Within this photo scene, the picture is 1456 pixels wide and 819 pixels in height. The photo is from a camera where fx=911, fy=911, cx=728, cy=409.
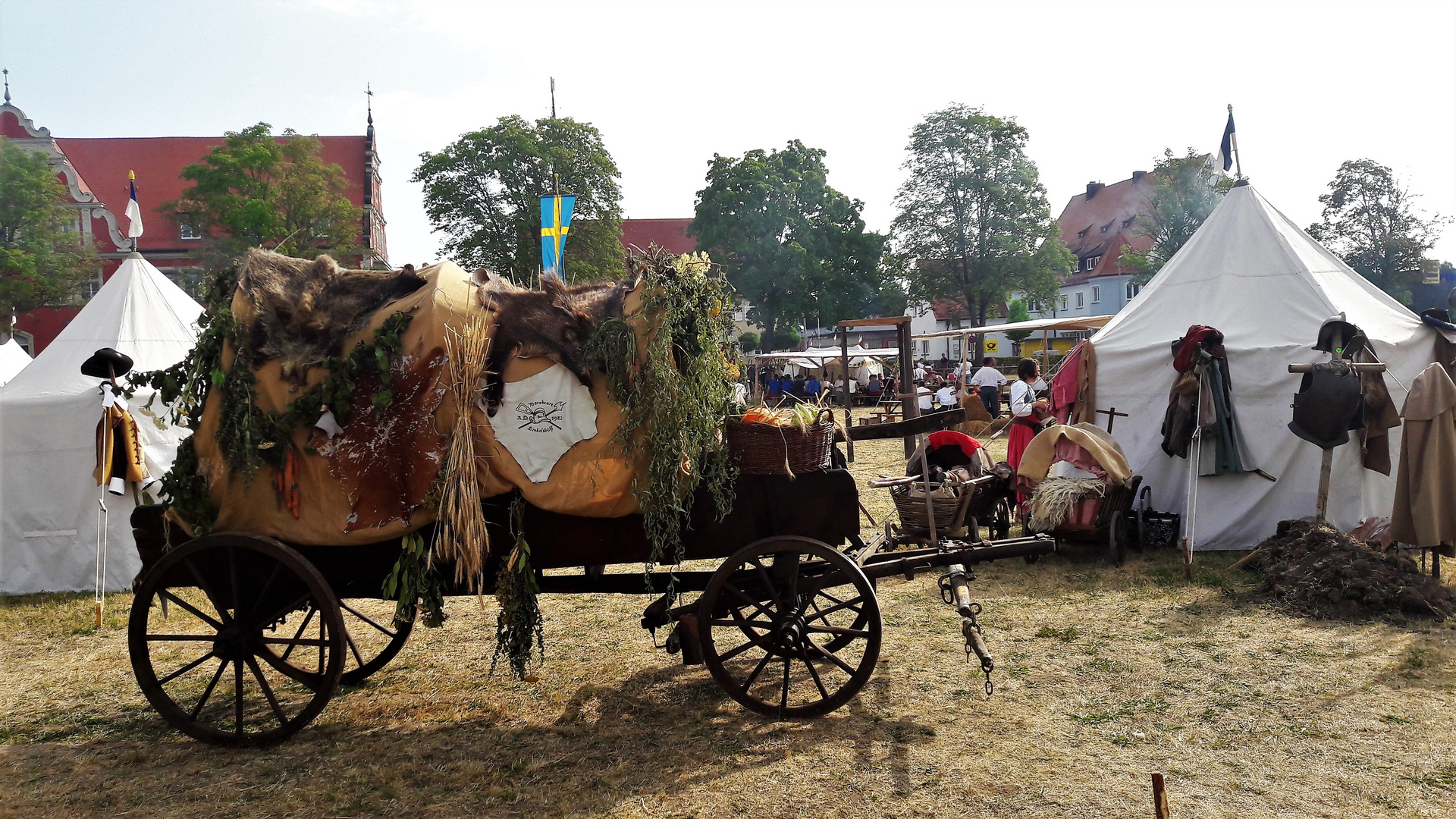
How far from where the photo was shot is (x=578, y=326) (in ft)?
15.4

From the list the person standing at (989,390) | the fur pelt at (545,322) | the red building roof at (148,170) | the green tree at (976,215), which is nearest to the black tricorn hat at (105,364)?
the fur pelt at (545,322)

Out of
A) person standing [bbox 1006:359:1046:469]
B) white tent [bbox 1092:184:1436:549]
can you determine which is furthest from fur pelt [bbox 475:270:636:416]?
white tent [bbox 1092:184:1436:549]

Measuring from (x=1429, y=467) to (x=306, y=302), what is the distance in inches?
322

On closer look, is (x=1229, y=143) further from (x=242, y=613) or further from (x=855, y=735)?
(x=242, y=613)

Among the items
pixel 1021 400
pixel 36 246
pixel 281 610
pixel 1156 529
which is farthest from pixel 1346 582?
pixel 36 246

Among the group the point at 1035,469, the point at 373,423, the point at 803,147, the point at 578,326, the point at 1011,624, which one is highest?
the point at 803,147

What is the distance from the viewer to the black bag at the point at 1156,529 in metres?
9.06

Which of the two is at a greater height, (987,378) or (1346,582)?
(987,378)

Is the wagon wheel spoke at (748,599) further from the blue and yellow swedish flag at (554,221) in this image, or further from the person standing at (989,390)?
the person standing at (989,390)

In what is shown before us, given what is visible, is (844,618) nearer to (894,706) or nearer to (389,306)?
(894,706)

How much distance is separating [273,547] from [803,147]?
49.0 meters

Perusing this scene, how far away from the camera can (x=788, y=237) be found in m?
50.0

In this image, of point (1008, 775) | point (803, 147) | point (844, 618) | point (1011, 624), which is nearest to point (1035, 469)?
point (1011, 624)

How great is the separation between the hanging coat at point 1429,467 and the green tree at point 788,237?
41.7 m
